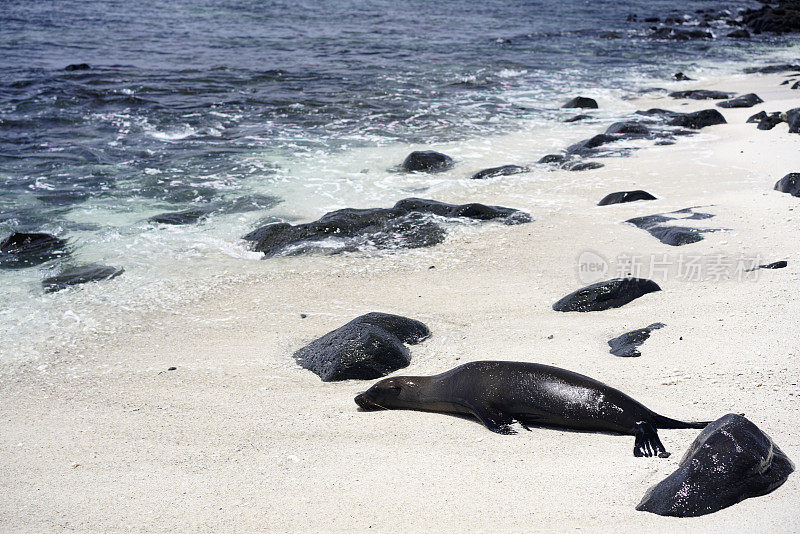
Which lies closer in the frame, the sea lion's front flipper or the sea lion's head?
the sea lion's front flipper

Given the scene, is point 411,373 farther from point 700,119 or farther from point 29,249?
point 700,119

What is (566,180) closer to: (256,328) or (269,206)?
(269,206)

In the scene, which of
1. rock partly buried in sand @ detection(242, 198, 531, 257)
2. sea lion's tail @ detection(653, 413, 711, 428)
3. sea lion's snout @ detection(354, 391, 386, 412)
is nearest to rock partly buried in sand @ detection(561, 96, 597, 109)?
rock partly buried in sand @ detection(242, 198, 531, 257)

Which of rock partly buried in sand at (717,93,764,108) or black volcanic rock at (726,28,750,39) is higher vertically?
black volcanic rock at (726,28,750,39)

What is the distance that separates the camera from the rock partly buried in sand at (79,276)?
650cm

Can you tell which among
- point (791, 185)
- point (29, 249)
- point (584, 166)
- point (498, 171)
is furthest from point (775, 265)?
point (29, 249)

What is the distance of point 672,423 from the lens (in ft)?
11.0

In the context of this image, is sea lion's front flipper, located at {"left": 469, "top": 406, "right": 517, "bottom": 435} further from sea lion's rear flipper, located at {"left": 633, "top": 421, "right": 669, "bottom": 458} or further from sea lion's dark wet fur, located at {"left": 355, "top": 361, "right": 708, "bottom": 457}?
sea lion's rear flipper, located at {"left": 633, "top": 421, "right": 669, "bottom": 458}

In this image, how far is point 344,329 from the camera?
192 inches

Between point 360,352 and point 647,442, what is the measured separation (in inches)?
77.1

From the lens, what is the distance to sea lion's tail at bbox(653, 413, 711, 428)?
3326 millimetres

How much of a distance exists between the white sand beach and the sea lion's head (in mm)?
74

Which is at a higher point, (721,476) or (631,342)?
(721,476)

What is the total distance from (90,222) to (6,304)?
2268 mm
